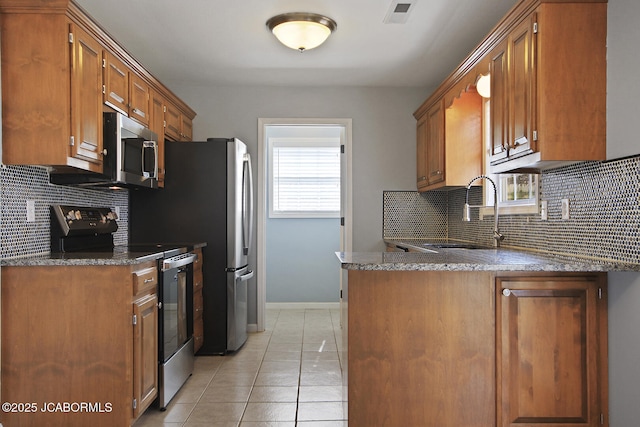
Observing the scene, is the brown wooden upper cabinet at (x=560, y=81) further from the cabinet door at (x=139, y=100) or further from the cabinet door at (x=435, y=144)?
the cabinet door at (x=139, y=100)

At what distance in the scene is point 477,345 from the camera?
2.14 meters

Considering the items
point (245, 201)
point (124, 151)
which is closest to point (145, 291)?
point (124, 151)

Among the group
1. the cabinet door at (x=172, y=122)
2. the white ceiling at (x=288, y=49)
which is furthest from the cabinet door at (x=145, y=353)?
the white ceiling at (x=288, y=49)

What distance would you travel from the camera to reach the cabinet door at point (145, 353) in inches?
95.5

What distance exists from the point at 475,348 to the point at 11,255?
2.35 metres

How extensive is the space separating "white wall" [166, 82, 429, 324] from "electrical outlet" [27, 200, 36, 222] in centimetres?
229

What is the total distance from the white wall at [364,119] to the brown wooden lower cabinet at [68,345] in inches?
107

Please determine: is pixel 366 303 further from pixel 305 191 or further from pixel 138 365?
pixel 305 191

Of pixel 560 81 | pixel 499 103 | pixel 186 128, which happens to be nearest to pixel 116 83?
pixel 186 128

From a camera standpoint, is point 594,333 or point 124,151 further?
point 124,151

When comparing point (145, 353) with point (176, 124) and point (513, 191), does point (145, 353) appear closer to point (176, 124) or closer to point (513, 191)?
point (176, 124)

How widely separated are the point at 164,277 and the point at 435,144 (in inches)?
99.1

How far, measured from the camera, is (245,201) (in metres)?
4.18

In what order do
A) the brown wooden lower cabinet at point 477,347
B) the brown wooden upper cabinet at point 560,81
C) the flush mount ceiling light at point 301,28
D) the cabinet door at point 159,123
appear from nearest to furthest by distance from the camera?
1. the brown wooden lower cabinet at point 477,347
2. the brown wooden upper cabinet at point 560,81
3. the flush mount ceiling light at point 301,28
4. the cabinet door at point 159,123
